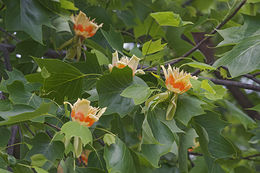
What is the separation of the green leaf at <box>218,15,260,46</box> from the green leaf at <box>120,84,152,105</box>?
33cm

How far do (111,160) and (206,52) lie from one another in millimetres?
1343

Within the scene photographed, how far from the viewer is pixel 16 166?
103cm

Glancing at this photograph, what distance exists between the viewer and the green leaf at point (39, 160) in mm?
993

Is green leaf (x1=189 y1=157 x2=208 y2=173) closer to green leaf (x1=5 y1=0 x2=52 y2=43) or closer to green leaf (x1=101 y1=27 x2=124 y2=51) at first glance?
green leaf (x1=101 y1=27 x2=124 y2=51)

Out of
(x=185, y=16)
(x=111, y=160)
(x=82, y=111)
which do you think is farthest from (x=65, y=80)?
(x=185, y=16)

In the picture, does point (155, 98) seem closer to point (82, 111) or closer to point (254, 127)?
point (82, 111)

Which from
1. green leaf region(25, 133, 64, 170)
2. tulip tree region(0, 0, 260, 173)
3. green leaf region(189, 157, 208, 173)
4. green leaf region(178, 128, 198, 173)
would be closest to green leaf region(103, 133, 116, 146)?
tulip tree region(0, 0, 260, 173)

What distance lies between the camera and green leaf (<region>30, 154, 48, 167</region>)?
0.99 meters

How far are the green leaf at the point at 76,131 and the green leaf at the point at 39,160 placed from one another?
10cm

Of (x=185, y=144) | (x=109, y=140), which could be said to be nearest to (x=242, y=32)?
(x=185, y=144)

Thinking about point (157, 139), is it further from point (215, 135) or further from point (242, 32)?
point (242, 32)

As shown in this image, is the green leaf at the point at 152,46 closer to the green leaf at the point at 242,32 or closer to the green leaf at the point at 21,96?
the green leaf at the point at 242,32

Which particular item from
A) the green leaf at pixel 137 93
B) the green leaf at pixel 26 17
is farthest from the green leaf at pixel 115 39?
the green leaf at pixel 137 93

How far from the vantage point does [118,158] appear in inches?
42.5
